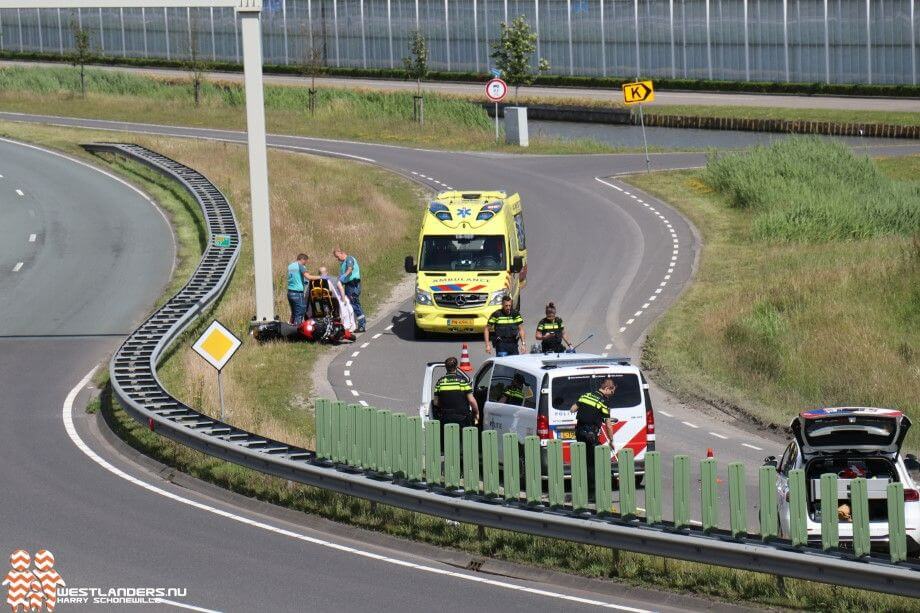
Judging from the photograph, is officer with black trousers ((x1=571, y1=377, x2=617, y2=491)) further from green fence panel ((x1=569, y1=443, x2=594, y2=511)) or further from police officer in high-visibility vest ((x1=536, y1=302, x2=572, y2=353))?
police officer in high-visibility vest ((x1=536, y1=302, x2=572, y2=353))

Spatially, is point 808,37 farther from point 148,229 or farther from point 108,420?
A: point 108,420

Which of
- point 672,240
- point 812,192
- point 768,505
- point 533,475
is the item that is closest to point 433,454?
point 533,475

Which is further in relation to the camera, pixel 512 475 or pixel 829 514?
pixel 512 475

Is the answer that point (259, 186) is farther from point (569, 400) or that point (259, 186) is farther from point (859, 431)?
point (859, 431)

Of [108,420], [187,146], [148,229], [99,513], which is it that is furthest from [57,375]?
[187,146]

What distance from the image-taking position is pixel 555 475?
52.2ft

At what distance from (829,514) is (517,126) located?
150 ft

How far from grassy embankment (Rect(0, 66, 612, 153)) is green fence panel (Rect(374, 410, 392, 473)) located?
40.7 metres

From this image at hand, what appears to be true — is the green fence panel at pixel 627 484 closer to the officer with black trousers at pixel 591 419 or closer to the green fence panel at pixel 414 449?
the officer with black trousers at pixel 591 419

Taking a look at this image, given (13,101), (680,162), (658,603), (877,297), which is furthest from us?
(13,101)

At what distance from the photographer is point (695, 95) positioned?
80250mm

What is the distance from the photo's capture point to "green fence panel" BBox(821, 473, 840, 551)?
13.7 m

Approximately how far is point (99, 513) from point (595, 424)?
241 inches

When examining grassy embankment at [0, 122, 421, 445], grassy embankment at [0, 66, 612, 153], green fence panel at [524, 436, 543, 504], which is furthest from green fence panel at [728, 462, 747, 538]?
grassy embankment at [0, 66, 612, 153]
